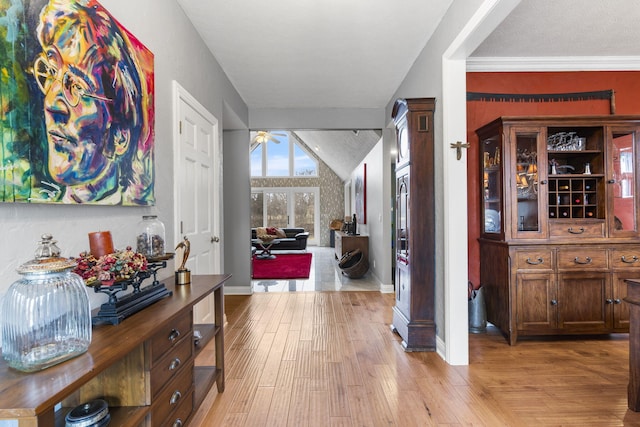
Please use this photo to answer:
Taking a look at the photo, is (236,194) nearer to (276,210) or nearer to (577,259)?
(577,259)

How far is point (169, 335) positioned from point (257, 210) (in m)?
10.9

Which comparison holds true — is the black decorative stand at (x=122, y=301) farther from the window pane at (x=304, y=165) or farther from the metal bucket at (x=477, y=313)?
the window pane at (x=304, y=165)

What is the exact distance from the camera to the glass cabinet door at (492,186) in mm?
2998

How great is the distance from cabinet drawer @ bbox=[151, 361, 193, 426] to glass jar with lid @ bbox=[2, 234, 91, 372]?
463 mm

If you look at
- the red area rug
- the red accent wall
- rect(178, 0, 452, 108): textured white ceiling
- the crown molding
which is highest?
rect(178, 0, 452, 108): textured white ceiling

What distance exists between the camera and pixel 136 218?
6.11ft

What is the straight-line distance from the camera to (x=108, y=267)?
1.26 metres

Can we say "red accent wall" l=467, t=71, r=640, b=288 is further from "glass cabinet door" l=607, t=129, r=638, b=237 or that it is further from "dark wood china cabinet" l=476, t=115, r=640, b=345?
"glass cabinet door" l=607, t=129, r=638, b=237

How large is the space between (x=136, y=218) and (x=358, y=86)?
3020 millimetres

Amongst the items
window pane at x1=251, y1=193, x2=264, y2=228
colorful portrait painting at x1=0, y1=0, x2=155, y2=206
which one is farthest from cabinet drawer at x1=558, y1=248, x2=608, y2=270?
window pane at x1=251, y1=193, x2=264, y2=228

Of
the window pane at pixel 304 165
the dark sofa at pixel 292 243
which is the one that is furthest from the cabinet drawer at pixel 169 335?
the window pane at pixel 304 165

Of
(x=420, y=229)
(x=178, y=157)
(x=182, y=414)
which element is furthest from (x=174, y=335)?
(x=420, y=229)

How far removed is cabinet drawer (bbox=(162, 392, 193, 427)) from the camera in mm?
1405

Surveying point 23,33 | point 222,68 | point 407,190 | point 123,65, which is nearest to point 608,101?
point 407,190
